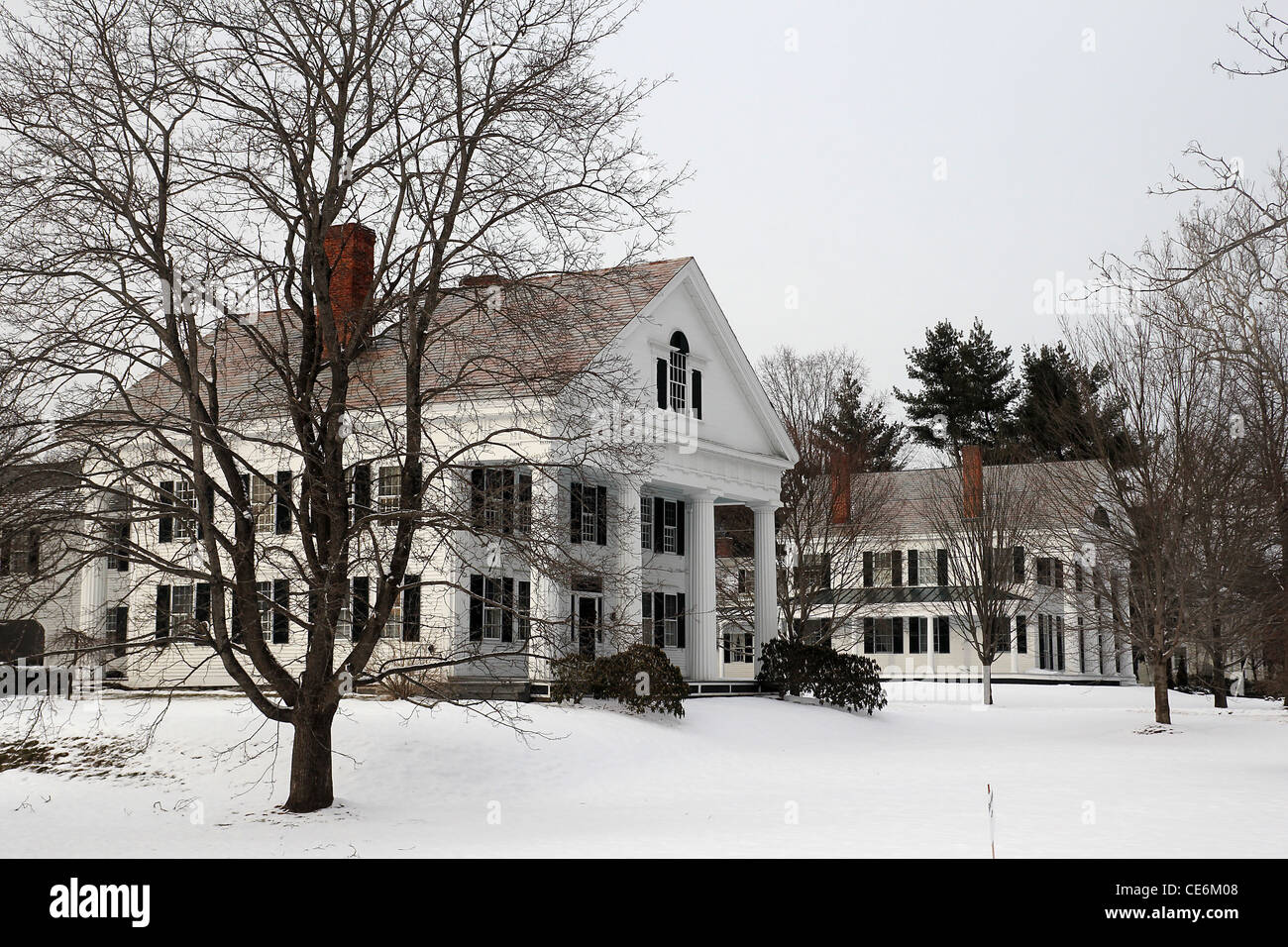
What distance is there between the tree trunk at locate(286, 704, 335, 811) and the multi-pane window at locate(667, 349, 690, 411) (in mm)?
16759

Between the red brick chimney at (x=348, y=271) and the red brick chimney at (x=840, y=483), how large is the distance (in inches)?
782

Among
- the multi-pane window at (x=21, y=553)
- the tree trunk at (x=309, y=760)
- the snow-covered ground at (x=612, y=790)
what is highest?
the multi-pane window at (x=21, y=553)

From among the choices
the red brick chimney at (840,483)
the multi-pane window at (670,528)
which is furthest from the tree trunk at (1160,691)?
the multi-pane window at (670,528)

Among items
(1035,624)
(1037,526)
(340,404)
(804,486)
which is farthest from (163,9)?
(1035,624)

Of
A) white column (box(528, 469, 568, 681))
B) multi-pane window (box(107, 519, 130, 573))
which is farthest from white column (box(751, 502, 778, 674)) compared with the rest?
multi-pane window (box(107, 519, 130, 573))

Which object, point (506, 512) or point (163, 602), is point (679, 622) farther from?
point (506, 512)

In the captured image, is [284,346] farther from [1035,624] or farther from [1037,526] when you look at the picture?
[1035,624]

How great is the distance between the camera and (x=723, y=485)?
32219mm

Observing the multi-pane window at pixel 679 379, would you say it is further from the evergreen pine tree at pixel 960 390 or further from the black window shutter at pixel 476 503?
the evergreen pine tree at pixel 960 390

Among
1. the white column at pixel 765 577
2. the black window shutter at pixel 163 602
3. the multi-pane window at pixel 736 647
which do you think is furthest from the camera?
the multi-pane window at pixel 736 647

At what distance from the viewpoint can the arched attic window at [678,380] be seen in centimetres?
3039

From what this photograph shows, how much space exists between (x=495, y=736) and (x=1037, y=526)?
2394 cm

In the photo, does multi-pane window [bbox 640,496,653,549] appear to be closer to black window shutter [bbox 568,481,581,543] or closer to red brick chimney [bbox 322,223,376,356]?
black window shutter [bbox 568,481,581,543]

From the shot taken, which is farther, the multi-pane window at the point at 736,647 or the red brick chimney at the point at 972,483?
the multi-pane window at the point at 736,647
